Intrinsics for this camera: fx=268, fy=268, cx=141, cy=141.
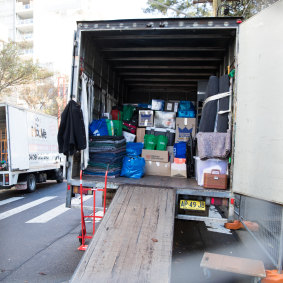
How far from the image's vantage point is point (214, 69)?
660cm

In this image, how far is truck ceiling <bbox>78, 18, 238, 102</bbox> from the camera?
4.19 meters

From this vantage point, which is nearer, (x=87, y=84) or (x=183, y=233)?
(x=87, y=84)

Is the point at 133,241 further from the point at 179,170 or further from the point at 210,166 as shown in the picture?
the point at 179,170

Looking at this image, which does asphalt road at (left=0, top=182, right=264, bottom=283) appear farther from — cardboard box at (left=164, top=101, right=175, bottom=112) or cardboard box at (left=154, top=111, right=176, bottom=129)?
cardboard box at (left=164, top=101, right=175, bottom=112)

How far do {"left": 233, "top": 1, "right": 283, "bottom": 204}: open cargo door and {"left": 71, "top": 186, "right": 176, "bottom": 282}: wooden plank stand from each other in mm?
1152

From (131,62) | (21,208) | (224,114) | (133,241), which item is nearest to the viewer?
(133,241)

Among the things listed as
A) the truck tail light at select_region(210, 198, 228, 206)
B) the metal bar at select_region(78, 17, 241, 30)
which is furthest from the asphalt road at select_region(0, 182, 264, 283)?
the metal bar at select_region(78, 17, 241, 30)

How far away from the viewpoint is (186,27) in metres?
4.07

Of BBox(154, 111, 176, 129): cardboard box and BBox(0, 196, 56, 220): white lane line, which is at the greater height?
BBox(154, 111, 176, 129): cardboard box

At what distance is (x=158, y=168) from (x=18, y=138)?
5.67m

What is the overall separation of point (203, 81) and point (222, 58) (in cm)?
119

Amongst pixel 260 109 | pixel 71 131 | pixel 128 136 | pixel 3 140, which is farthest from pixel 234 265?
pixel 3 140

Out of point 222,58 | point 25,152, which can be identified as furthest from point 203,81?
point 25,152

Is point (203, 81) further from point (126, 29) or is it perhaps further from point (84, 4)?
point (84, 4)
